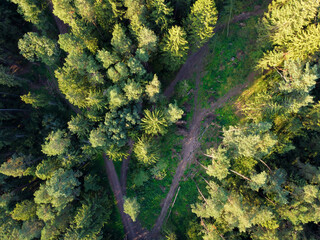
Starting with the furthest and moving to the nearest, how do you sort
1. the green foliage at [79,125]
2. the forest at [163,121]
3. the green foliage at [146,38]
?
the green foliage at [79,125] < the forest at [163,121] < the green foliage at [146,38]

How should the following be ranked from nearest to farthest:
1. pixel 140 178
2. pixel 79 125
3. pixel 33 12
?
pixel 79 125, pixel 33 12, pixel 140 178

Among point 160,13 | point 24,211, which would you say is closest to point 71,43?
point 160,13

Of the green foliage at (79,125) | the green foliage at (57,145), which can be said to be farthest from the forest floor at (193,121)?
the green foliage at (57,145)

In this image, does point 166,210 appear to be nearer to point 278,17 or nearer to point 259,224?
point 259,224

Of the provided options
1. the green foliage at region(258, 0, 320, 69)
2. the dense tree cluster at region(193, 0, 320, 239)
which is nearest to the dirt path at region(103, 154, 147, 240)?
the dense tree cluster at region(193, 0, 320, 239)

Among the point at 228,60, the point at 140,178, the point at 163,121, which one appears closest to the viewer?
the point at 163,121

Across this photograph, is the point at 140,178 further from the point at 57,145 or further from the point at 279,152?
the point at 279,152

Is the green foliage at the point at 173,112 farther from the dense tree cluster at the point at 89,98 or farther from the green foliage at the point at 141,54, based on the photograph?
the green foliage at the point at 141,54
